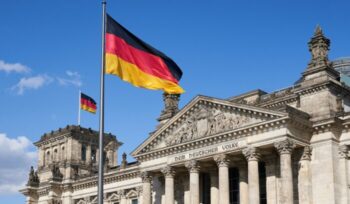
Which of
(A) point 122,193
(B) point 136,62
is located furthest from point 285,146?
(A) point 122,193

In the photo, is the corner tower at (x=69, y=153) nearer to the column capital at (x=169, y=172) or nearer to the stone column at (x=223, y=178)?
the column capital at (x=169, y=172)

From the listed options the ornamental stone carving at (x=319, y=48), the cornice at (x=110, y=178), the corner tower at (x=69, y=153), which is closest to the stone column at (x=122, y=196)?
the cornice at (x=110, y=178)

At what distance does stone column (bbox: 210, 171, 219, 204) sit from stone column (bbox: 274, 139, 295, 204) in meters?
8.64

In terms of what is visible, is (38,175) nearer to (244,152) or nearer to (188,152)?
(188,152)

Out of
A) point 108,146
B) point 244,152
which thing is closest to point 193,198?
point 244,152

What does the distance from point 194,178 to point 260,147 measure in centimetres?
695

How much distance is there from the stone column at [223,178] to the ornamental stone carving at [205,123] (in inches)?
86.8

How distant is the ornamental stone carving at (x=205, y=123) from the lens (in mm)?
47781

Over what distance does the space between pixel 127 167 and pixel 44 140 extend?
20.6 metres

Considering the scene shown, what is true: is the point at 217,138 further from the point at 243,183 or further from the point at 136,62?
the point at 136,62

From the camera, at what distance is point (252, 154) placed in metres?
45.8

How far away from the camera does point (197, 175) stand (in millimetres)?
50094

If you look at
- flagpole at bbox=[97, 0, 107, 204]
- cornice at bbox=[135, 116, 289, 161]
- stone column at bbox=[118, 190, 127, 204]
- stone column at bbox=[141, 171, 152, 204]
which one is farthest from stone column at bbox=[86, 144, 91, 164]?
flagpole at bbox=[97, 0, 107, 204]

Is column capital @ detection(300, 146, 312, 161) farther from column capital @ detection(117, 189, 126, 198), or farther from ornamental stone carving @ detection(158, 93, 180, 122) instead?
column capital @ detection(117, 189, 126, 198)
